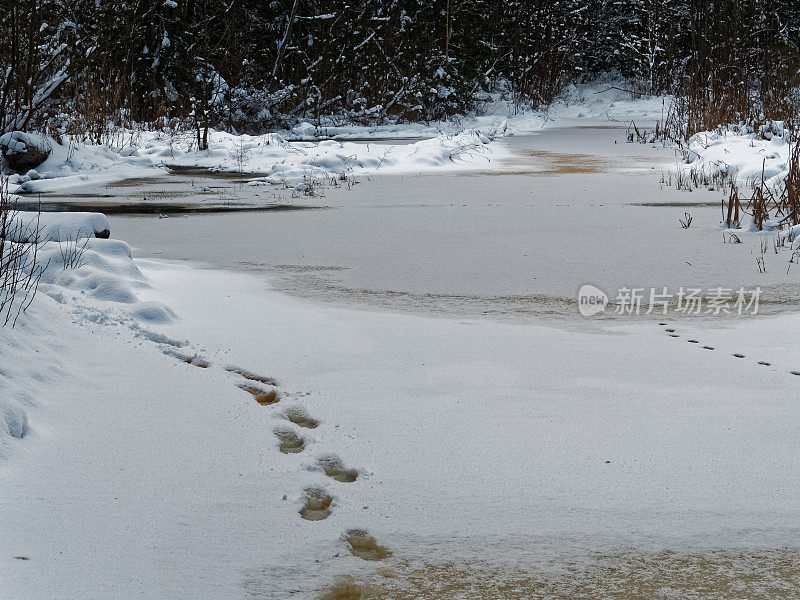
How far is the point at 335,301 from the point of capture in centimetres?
434

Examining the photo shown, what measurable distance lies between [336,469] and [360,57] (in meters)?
16.6

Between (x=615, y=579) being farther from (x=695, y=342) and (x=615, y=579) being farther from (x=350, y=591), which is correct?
(x=695, y=342)

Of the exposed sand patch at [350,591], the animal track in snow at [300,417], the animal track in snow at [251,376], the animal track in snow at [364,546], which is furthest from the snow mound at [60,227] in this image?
the exposed sand patch at [350,591]

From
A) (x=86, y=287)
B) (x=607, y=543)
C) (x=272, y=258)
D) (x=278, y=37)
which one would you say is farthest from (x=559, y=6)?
(x=607, y=543)

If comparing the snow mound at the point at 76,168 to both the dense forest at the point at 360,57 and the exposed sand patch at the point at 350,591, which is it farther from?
the exposed sand patch at the point at 350,591

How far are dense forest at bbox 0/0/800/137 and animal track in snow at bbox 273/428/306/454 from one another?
8051 mm

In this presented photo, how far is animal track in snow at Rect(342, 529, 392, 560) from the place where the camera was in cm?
200

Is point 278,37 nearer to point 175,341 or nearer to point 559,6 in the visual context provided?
point 559,6

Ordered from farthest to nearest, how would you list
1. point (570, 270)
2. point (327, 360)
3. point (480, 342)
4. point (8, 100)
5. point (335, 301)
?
point (8, 100)
point (570, 270)
point (335, 301)
point (480, 342)
point (327, 360)

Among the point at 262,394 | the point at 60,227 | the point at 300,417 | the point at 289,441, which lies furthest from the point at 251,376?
the point at 60,227

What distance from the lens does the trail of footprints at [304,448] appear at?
2.04 metres

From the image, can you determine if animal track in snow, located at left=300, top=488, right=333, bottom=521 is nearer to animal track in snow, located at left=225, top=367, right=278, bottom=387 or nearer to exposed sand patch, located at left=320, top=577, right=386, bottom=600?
exposed sand patch, located at left=320, top=577, right=386, bottom=600

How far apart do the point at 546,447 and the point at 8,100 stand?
9.66 meters

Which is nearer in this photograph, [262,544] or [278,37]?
[262,544]
